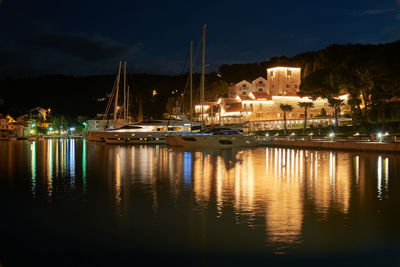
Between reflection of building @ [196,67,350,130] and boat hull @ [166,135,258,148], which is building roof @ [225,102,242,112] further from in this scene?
boat hull @ [166,135,258,148]

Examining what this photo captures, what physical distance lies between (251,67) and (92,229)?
143 metres

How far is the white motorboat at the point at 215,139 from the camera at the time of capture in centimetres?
4581

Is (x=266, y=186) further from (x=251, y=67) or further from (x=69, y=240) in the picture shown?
(x=251, y=67)

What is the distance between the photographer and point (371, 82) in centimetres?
5953

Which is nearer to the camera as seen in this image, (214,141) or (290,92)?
(214,141)

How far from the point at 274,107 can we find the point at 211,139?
40.5 meters

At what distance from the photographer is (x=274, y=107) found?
83938mm

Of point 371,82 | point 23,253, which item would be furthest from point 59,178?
point 371,82

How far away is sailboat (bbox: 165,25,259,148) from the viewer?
4580 centimetres

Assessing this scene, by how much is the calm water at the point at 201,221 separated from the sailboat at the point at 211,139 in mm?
25829

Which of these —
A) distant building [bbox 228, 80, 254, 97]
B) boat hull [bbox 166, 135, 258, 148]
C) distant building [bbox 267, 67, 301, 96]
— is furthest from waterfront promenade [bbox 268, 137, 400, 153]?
distant building [bbox 228, 80, 254, 97]

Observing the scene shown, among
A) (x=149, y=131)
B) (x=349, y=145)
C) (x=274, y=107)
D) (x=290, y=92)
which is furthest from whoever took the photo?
(x=290, y=92)

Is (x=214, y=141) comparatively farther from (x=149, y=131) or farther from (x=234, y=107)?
(x=234, y=107)

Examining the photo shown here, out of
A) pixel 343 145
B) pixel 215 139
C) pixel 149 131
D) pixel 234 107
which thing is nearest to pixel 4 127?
pixel 234 107
